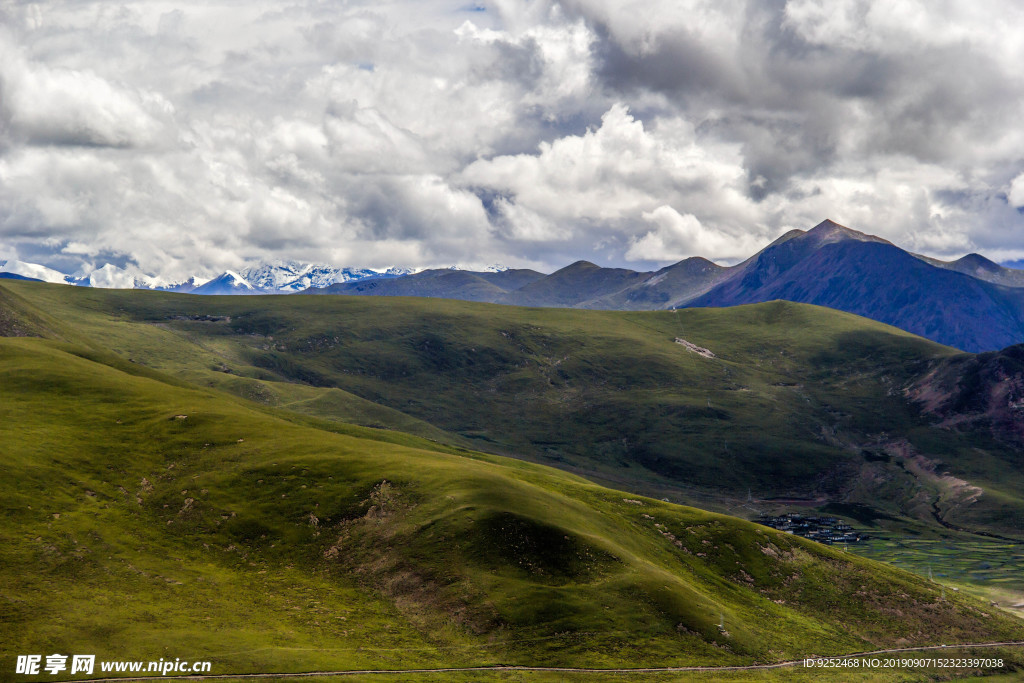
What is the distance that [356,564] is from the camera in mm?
115750

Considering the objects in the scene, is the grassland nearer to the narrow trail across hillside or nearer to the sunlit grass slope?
the sunlit grass slope

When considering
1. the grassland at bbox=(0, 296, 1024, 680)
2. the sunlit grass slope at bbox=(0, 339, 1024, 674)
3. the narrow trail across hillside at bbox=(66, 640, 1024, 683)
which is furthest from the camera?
the sunlit grass slope at bbox=(0, 339, 1024, 674)

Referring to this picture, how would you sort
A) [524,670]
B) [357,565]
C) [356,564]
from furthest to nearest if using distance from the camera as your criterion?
[356,564] → [357,565] → [524,670]

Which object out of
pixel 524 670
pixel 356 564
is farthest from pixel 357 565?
pixel 524 670

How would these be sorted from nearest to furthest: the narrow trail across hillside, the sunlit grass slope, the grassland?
the narrow trail across hillside, the grassland, the sunlit grass slope

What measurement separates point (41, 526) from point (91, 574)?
12535mm

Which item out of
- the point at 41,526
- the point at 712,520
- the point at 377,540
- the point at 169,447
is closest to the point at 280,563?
the point at 377,540

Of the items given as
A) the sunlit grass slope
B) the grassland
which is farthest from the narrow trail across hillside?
the sunlit grass slope

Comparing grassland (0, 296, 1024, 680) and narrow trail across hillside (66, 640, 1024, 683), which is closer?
narrow trail across hillside (66, 640, 1024, 683)

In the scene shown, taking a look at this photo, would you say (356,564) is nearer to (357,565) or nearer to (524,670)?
(357,565)

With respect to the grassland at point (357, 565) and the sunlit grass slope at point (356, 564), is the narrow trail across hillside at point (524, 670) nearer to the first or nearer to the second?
the grassland at point (357, 565)

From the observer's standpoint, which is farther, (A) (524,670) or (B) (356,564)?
(B) (356,564)

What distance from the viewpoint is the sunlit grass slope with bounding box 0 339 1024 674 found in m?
94.5

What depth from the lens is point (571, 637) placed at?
102 m
